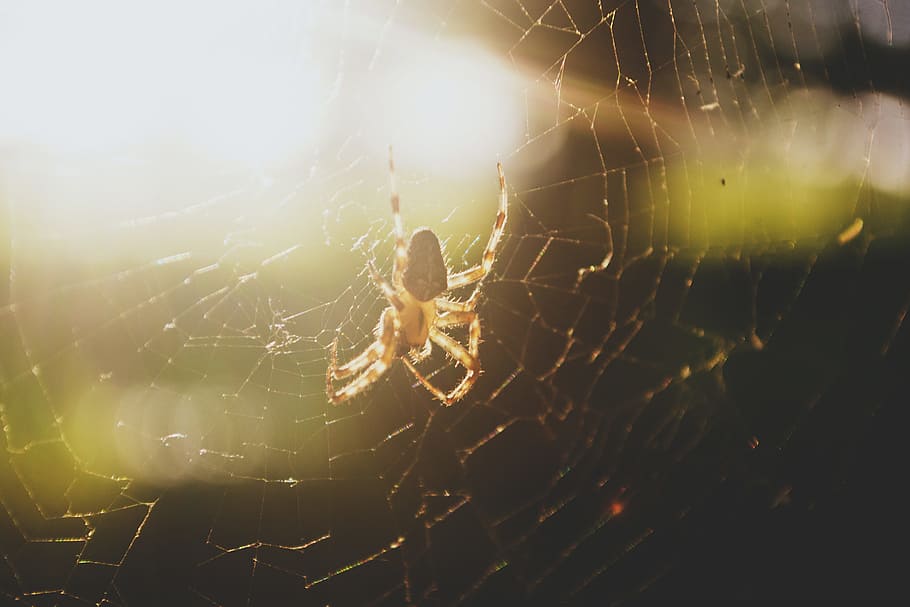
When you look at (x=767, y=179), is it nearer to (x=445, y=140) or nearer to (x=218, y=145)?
(x=445, y=140)

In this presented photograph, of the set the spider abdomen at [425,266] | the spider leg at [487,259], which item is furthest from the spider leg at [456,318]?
the spider abdomen at [425,266]

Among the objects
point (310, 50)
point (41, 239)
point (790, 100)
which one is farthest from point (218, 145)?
point (790, 100)

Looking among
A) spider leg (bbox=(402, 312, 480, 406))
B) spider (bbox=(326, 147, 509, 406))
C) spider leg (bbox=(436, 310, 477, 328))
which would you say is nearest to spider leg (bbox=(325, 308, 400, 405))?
spider (bbox=(326, 147, 509, 406))

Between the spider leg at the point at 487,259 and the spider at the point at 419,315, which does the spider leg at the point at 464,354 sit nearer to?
the spider at the point at 419,315

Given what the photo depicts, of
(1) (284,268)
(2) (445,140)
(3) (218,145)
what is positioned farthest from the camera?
(2) (445,140)

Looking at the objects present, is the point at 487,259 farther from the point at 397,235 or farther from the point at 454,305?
the point at 397,235

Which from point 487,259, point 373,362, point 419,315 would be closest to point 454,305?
point 419,315

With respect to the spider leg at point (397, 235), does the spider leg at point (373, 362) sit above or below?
below
